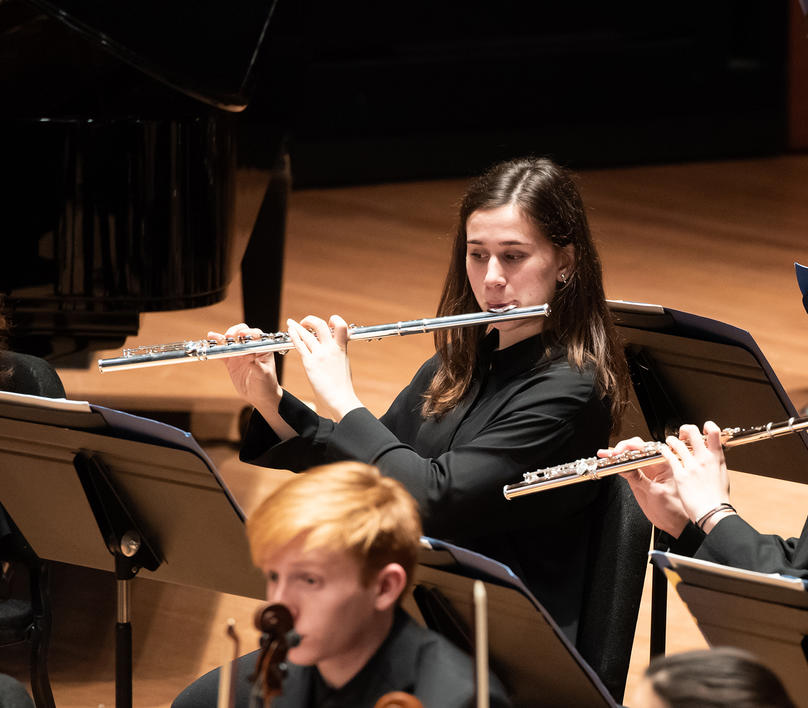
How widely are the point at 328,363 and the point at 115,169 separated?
3.49 feet

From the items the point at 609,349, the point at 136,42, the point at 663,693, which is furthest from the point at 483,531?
the point at 136,42

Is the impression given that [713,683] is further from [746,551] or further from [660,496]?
[660,496]

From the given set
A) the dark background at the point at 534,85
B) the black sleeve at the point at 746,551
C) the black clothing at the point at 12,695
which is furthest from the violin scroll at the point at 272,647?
the dark background at the point at 534,85

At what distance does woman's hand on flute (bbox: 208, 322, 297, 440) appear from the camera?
2166 mm

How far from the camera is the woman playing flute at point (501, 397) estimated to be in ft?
6.51

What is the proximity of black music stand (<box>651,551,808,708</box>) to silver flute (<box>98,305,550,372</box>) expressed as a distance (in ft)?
2.10

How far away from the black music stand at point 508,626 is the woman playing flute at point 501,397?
302mm

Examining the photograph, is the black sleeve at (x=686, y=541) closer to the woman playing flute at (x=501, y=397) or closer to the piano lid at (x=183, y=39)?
the woman playing flute at (x=501, y=397)

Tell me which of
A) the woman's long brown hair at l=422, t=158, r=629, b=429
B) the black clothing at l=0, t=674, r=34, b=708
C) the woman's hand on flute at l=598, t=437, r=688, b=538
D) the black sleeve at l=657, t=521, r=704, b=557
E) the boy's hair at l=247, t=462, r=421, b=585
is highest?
the woman's long brown hair at l=422, t=158, r=629, b=429

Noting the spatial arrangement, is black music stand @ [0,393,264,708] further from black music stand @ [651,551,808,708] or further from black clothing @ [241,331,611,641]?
black music stand @ [651,551,808,708]

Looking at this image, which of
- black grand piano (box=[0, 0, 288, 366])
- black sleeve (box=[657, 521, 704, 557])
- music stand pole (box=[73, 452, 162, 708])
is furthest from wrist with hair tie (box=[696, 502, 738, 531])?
black grand piano (box=[0, 0, 288, 366])

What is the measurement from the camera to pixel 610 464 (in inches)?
74.0

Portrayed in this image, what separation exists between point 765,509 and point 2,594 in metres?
1.95

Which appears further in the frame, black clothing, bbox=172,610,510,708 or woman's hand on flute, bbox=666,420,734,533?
woman's hand on flute, bbox=666,420,734,533
